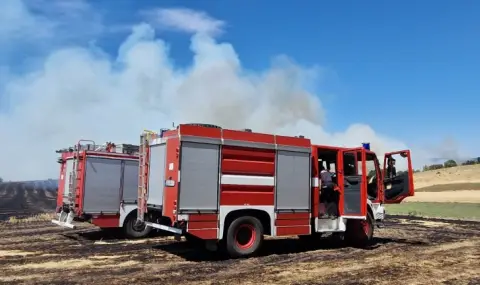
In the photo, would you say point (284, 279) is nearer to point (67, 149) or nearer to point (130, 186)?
point (130, 186)

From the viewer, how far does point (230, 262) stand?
9.91m

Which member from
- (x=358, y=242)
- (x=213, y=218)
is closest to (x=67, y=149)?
(x=213, y=218)

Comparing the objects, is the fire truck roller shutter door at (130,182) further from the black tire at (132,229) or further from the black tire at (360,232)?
the black tire at (360,232)

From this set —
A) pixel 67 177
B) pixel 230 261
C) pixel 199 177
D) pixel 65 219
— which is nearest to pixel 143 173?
pixel 199 177

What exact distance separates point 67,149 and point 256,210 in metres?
7.70

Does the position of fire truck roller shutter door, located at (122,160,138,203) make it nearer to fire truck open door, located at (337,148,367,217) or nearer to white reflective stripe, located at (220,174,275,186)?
white reflective stripe, located at (220,174,275,186)

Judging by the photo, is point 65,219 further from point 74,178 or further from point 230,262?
point 230,262

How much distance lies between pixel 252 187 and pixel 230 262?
1888 mm

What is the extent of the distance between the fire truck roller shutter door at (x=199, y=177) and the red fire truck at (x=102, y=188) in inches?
187

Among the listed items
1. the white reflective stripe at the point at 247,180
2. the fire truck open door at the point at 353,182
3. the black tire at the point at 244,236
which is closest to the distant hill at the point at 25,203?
the black tire at the point at 244,236

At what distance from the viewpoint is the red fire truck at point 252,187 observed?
9.97 meters

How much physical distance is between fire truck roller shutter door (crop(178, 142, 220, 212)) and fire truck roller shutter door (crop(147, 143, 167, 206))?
882mm

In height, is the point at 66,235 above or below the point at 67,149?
below

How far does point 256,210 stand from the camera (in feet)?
35.6
